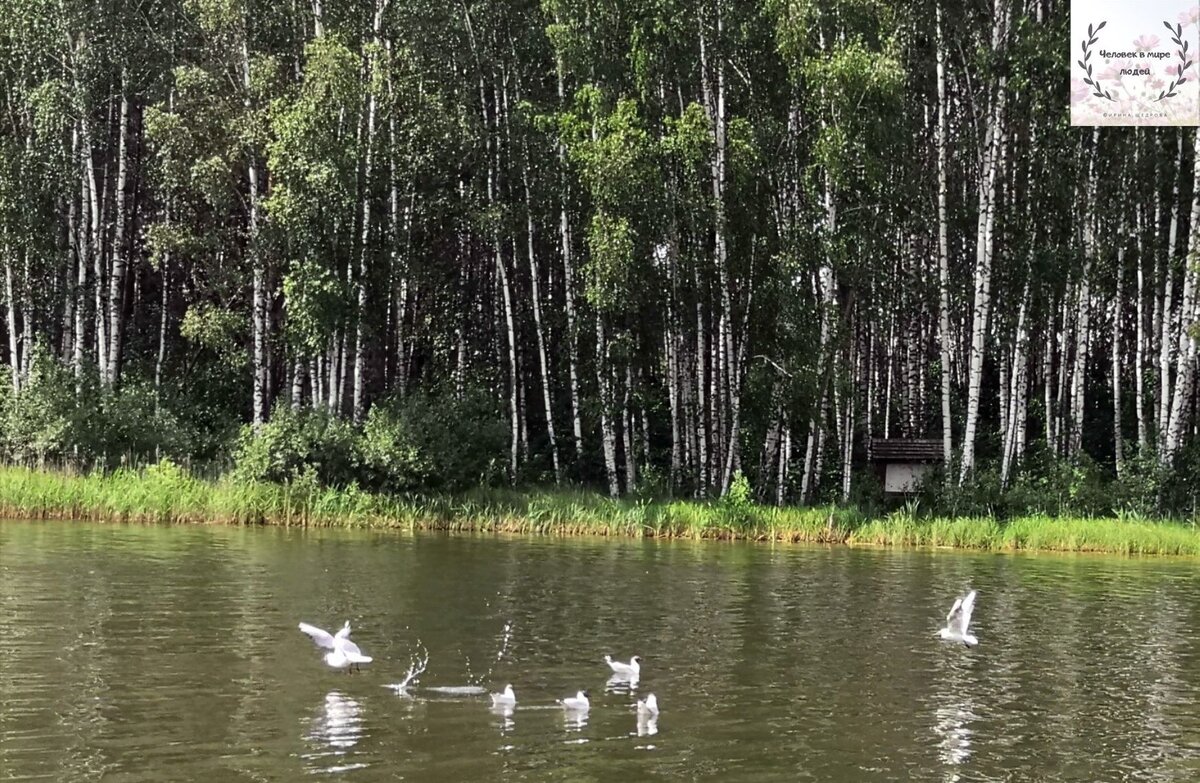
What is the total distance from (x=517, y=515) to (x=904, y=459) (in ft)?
30.7

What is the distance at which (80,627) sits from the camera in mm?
13742

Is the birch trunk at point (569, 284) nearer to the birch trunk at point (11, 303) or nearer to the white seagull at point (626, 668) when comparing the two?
the birch trunk at point (11, 303)

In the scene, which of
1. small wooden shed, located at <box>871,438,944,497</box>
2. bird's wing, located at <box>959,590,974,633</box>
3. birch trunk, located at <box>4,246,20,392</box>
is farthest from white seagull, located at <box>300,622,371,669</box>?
birch trunk, located at <box>4,246,20,392</box>

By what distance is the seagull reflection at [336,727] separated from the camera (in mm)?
9234

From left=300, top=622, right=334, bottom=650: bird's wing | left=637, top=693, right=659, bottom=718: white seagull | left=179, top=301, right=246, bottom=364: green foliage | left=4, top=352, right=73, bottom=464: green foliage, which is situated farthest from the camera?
left=179, top=301, right=246, bottom=364: green foliage

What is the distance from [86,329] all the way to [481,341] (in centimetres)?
1179

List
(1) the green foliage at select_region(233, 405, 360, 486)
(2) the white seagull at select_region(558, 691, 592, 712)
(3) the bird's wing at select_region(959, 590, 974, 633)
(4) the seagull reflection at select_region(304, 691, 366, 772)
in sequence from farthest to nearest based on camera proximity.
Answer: (1) the green foliage at select_region(233, 405, 360, 486) → (3) the bird's wing at select_region(959, 590, 974, 633) → (2) the white seagull at select_region(558, 691, 592, 712) → (4) the seagull reflection at select_region(304, 691, 366, 772)

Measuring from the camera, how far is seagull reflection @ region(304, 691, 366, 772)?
30.3ft

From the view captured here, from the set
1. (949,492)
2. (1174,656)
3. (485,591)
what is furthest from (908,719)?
(949,492)

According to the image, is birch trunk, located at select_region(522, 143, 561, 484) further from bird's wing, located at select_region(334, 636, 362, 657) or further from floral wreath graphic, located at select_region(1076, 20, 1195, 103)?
bird's wing, located at select_region(334, 636, 362, 657)

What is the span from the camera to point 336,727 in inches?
392

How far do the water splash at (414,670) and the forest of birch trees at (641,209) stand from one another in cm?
1632

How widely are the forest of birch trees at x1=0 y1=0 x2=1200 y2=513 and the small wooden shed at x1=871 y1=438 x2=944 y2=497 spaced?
2.88 feet

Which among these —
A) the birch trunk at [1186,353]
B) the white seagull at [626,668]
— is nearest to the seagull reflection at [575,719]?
the white seagull at [626,668]
